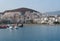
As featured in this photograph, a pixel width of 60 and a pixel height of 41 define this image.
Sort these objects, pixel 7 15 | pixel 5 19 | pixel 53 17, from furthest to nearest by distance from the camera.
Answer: pixel 53 17 < pixel 7 15 < pixel 5 19

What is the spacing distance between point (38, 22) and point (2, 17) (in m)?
2.38

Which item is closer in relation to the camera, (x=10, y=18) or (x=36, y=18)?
(x=10, y=18)

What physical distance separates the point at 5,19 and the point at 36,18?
2.20 metres

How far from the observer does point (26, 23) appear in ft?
39.6

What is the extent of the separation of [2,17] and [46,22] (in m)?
2.87

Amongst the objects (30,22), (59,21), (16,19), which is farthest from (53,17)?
(16,19)

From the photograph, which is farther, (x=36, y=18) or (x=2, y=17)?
(x=36, y=18)

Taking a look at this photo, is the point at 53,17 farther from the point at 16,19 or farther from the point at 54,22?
the point at 16,19

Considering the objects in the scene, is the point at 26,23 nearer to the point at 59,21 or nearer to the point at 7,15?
the point at 7,15

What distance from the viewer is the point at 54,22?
12.5 meters

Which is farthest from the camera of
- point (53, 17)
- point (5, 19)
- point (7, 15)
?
point (53, 17)

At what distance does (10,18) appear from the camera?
11555 mm

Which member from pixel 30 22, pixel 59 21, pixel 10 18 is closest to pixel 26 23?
pixel 30 22

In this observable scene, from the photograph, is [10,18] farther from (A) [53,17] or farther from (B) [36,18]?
(A) [53,17]
